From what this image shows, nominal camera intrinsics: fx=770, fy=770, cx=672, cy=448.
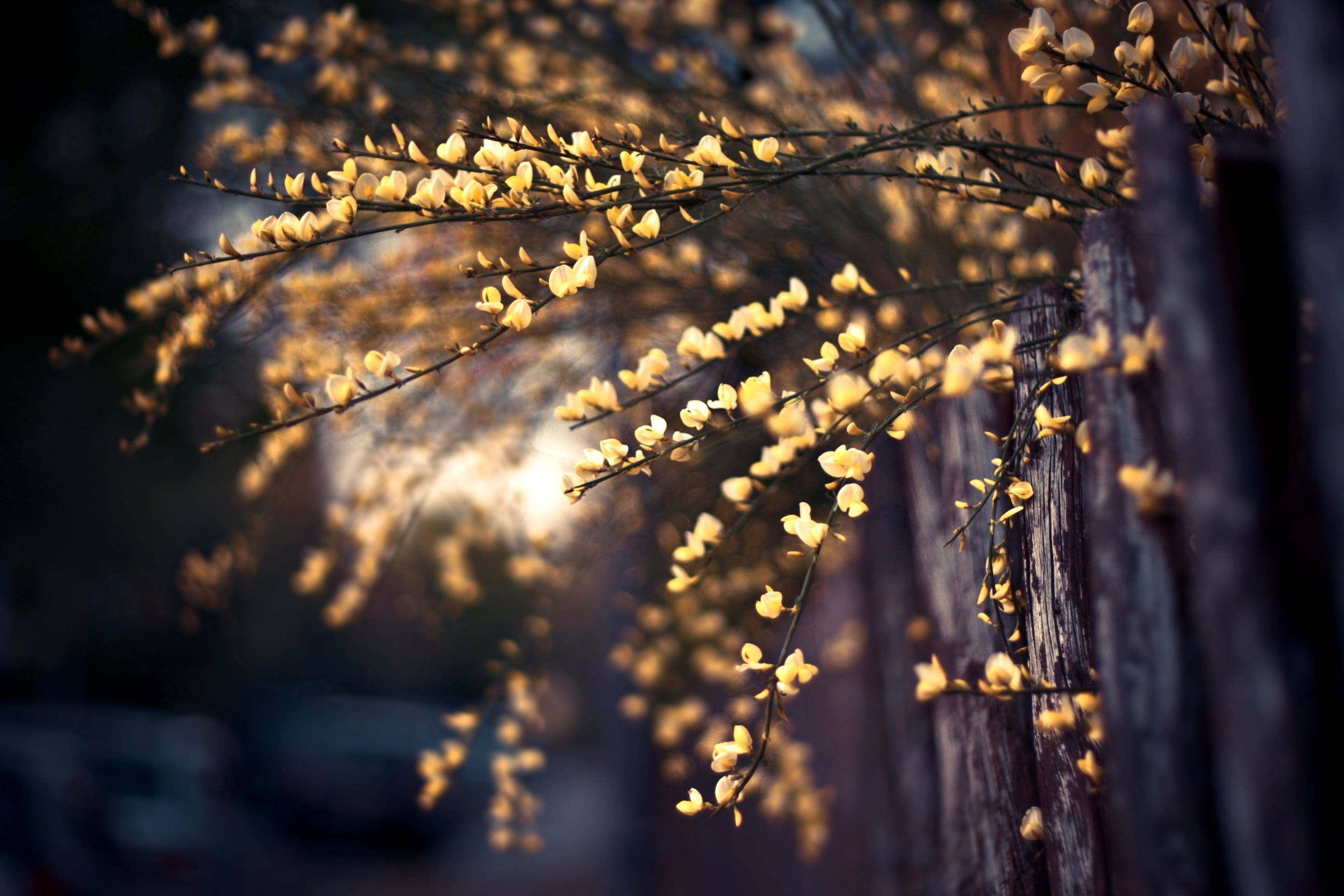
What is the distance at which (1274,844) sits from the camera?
59 centimetres

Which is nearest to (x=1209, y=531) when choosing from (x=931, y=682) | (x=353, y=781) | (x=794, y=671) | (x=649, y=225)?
(x=931, y=682)

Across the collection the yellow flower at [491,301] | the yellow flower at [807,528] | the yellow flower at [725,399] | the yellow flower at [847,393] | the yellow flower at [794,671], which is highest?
the yellow flower at [491,301]

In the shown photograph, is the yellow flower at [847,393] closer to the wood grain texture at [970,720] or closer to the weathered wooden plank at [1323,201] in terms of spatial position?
the weathered wooden plank at [1323,201]

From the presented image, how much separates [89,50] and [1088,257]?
586 cm

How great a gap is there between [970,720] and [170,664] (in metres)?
9.29

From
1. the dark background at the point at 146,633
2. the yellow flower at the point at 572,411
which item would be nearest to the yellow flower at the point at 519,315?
the yellow flower at the point at 572,411

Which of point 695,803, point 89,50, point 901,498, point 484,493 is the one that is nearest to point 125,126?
point 89,50

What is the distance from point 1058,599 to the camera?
103 cm

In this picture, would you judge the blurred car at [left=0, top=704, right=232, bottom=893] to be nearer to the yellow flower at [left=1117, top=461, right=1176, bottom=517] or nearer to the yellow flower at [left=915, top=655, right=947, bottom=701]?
the yellow flower at [left=915, top=655, right=947, bottom=701]

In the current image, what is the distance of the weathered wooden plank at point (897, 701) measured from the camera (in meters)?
1.75

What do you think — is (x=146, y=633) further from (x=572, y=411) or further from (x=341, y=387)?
(x=572, y=411)

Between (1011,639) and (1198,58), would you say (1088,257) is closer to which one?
(1198,58)

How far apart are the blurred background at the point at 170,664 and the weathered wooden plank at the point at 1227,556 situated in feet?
4.82

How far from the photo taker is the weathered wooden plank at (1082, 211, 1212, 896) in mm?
699
